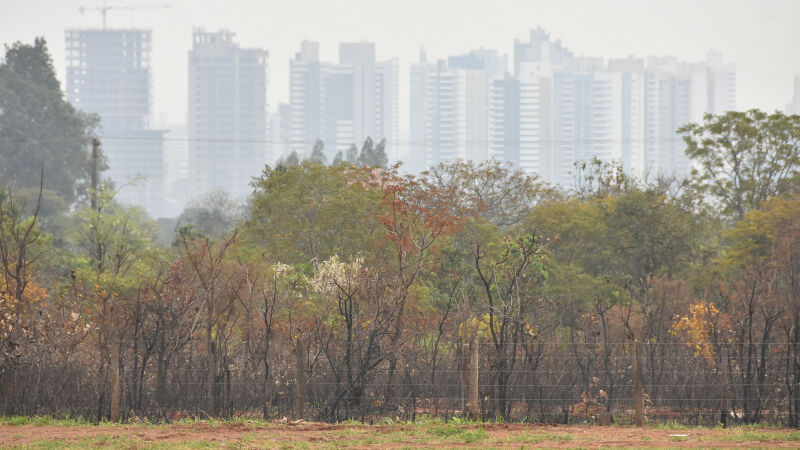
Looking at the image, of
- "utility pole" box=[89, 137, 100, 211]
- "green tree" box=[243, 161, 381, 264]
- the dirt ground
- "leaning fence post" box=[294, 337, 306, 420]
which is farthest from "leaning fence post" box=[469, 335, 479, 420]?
"utility pole" box=[89, 137, 100, 211]

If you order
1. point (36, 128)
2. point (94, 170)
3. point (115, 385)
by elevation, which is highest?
point (36, 128)

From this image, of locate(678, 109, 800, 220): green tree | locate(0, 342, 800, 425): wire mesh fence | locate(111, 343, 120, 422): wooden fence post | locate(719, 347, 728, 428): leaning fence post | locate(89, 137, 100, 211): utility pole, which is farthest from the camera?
locate(678, 109, 800, 220): green tree

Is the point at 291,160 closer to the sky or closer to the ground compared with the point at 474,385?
closer to the sky

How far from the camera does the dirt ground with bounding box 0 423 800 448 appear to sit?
395 inches

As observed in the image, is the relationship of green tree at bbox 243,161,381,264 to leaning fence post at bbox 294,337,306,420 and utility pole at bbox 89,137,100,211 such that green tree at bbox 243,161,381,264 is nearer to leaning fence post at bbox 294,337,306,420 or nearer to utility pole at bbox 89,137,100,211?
utility pole at bbox 89,137,100,211

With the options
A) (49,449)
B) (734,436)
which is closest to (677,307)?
(734,436)

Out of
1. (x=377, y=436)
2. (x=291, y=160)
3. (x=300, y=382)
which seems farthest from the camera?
(x=291, y=160)

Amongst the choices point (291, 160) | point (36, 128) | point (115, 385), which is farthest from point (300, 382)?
point (36, 128)

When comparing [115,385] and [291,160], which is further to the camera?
[291,160]

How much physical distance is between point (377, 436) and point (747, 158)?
33.0m

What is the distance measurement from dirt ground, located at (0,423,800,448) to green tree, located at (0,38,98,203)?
67108mm

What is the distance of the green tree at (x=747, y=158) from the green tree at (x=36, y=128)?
52.0m

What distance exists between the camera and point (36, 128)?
76.2 m

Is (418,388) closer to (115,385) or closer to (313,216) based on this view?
(115,385)
